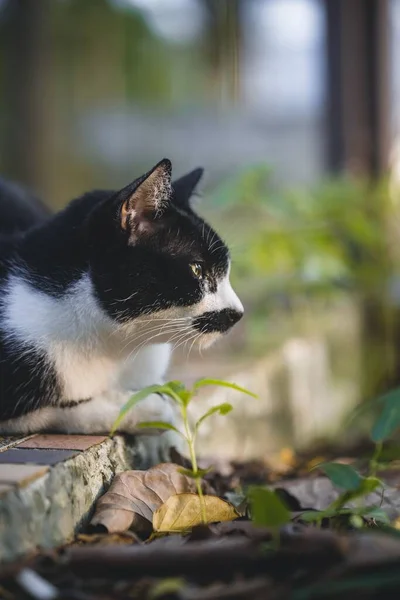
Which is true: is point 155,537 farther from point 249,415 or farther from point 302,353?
point 302,353

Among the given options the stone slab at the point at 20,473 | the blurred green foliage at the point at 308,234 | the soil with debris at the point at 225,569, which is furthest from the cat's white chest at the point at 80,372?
the blurred green foliage at the point at 308,234

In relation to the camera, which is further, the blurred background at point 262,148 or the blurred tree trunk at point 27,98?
the blurred tree trunk at point 27,98

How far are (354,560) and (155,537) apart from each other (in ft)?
1.25

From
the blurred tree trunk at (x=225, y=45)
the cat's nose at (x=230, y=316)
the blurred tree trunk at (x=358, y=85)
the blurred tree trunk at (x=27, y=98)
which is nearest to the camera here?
the cat's nose at (x=230, y=316)

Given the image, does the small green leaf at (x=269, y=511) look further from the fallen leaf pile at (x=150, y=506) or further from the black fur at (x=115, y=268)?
the black fur at (x=115, y=268)

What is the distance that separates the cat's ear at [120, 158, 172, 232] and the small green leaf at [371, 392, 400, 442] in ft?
A: 1.88

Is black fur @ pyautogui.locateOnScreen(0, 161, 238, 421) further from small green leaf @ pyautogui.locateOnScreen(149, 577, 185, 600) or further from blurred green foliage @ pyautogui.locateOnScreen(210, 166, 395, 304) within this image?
blurred green foliage @ pyautogui.locateOnScreen(210, 166, 395, 304)

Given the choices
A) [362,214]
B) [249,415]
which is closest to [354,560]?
[249,415]

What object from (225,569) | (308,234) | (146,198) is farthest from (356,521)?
(308,234)

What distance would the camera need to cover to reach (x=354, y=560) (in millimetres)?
884

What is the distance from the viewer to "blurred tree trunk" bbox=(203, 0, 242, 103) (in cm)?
459

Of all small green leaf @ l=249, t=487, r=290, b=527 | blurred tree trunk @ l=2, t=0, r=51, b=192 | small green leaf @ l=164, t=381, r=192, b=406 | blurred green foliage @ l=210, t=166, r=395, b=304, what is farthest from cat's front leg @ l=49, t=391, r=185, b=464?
blurred tree trunk @ l=2, t=0, r=51, b=192

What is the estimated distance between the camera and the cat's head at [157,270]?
1447 millimetres

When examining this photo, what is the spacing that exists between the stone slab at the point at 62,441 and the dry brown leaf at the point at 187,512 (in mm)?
189
